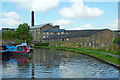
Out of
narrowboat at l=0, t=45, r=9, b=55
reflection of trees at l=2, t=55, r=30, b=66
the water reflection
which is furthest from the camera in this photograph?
narrowboat at l=0, t=45, r=9, b=55

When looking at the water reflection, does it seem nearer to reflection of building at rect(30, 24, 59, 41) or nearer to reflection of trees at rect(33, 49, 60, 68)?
reflection of trees at rect(33, 49, 60, 68)

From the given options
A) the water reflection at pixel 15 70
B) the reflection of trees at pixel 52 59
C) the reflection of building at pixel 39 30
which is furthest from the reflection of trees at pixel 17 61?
the reflection of building at pixel 39 30

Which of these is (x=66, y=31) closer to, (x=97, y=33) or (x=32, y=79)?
(x=97, y=33)

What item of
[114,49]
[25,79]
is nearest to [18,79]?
[25,79]

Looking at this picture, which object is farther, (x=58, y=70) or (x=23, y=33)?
(x=23, y=33)

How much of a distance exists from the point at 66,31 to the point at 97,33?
51063 mm

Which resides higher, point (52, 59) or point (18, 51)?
point (18, 51)

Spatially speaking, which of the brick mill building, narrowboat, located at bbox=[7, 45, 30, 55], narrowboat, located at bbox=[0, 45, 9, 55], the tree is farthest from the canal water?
the tree

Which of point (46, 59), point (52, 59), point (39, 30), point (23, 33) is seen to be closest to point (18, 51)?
point (46, 59)

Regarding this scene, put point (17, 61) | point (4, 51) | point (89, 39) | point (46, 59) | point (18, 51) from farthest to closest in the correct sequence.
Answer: point (89, 39), point (4, 51), point (18, 51), point (46, 59), point (17, 61)

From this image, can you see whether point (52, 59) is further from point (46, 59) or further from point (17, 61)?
point (17, 61)

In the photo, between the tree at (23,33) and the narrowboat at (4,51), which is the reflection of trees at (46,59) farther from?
the tree at (23,33)

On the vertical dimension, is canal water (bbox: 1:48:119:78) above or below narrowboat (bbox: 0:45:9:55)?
below

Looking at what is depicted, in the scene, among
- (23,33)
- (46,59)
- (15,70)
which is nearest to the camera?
(15,70)
